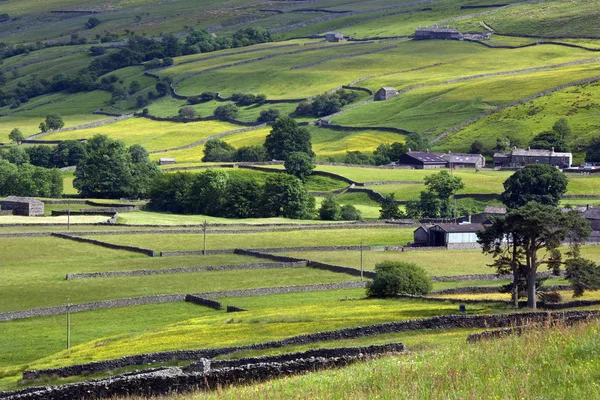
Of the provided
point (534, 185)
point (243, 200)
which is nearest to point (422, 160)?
point (534, 185)

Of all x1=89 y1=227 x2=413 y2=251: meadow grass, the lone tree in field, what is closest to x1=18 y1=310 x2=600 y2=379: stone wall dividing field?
the lone tree in field

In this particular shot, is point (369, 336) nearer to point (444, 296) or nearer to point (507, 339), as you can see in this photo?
point (507, 339)

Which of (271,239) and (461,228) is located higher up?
(461,228)

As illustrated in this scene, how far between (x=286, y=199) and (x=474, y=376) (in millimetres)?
104690

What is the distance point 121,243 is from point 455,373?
262 ft

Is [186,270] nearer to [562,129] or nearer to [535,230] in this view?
[535,230]

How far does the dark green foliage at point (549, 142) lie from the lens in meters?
164

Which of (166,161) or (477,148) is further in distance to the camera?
(166,161)

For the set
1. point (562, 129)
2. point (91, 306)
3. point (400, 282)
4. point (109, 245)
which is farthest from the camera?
point (562, 129)

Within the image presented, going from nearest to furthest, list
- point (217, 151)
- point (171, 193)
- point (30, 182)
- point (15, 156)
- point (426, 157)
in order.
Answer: point (171, 193) → point (30, 182) → point (426, 157) → point (217, 151) → point (15, 156)

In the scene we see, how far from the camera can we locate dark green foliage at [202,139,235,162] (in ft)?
570

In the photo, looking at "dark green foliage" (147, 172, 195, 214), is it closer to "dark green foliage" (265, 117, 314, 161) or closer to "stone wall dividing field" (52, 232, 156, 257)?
"stone wall dividing field" (52, 232, 156, 257)

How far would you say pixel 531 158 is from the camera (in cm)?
16200

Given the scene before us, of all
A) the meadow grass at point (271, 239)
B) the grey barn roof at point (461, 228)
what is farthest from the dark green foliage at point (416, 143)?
the grey barn roof at point (461, 228)
